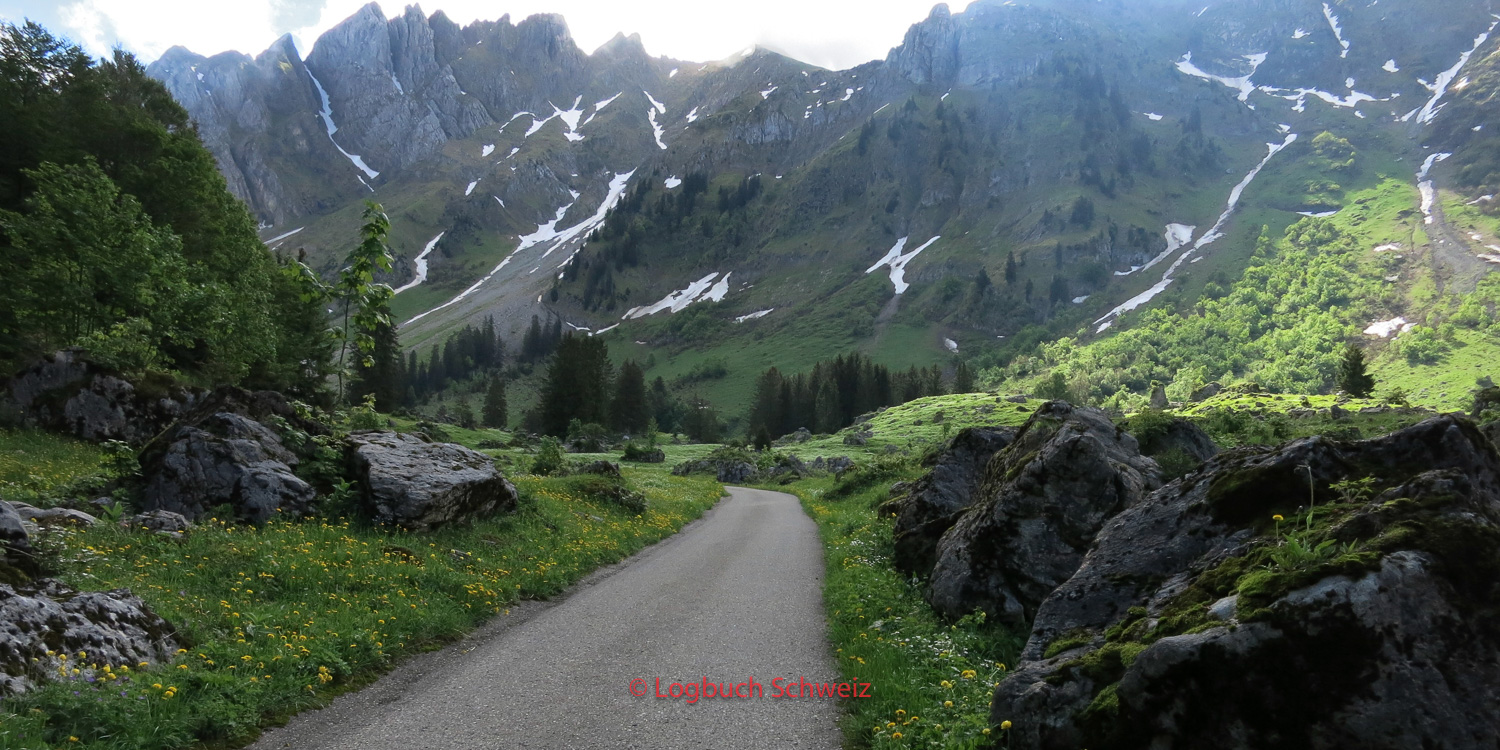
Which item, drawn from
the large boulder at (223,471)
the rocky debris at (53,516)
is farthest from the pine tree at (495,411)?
the rocky debris at (53,516)

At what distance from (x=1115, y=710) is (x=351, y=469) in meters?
18.0

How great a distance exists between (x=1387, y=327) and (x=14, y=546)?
232 meters

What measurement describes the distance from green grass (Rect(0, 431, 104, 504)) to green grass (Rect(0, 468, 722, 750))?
5.20 meters

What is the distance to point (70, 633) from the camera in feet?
24.6

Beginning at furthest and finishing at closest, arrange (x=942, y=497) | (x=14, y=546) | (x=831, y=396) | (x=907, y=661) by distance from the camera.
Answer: (x=831, y=396) < (x=942, y=497) < (x=907, y=661) < (x=14, y=546)

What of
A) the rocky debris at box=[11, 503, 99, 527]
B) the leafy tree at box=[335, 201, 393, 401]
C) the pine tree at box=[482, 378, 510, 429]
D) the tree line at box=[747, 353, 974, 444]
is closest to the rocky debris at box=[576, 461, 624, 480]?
the leafy tree at box=[335, 201, 393, 401]

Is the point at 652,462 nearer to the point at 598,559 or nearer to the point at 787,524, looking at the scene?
the point at 787,524

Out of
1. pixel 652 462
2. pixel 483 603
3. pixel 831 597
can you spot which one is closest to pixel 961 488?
pixel 831 597

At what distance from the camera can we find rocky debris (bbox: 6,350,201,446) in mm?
21625

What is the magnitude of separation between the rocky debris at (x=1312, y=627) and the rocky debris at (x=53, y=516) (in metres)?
15.8

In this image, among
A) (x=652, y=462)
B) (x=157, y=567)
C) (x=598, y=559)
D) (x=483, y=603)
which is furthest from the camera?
(x=652, y=462)

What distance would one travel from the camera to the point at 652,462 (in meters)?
67.6

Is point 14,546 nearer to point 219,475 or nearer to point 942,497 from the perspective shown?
point 219,475

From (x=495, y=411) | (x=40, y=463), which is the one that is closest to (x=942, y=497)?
(x=40, y=463)
